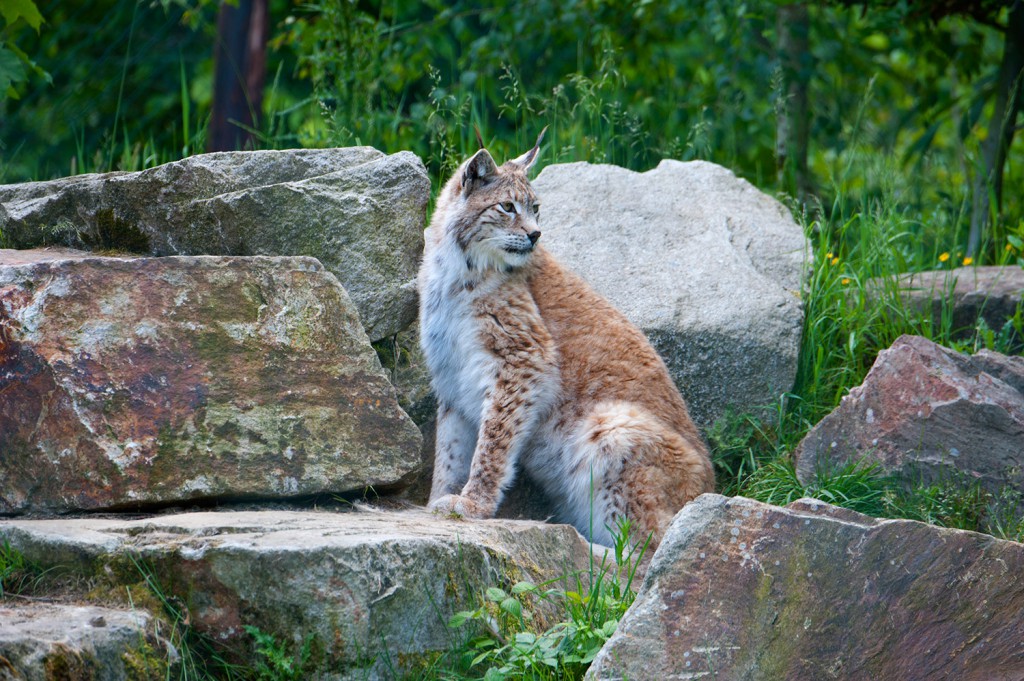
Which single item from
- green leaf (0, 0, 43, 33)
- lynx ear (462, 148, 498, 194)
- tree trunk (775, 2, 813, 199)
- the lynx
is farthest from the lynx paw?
tree trunk (775, 2, 813, 199)

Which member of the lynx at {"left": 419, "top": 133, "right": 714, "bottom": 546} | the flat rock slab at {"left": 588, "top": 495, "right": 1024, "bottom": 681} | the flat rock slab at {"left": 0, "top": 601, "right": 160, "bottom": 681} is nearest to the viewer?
the flat rock slab at {"left": 0, "top": 601, "right": 160, "bottom": 681}

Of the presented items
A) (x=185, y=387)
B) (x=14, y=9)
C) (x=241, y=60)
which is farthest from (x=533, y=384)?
(x=241, y=60)

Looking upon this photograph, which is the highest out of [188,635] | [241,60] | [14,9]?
[14,9]

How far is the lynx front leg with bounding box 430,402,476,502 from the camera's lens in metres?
4.68

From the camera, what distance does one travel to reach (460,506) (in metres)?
4.27

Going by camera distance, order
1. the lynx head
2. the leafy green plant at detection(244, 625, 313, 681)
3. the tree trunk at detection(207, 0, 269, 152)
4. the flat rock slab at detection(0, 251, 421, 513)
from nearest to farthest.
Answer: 1. the leafy green plant at detection(244, 625, 313, 681)
2. the flat rock slab at detection(0, 251, 421, 513)
3. the lynx head
4. the tree trunk at detection(207, 0, 269, 152)

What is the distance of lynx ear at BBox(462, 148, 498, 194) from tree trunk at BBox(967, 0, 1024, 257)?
138 inches

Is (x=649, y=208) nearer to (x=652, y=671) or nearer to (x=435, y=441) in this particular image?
(x=435, y=441)

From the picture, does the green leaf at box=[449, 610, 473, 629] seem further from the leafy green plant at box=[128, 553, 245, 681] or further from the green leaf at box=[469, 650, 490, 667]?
the leafy green plant at box=[128, 553, 245, 681]

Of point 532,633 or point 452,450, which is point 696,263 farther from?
point 532,633

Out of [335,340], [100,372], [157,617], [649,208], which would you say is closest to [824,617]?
[157,617]

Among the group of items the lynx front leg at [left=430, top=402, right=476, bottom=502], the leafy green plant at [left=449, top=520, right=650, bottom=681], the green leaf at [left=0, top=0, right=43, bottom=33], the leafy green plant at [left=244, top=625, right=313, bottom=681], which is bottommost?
the lynx front leg at [left=430, top=402, right=476, bottom=502]

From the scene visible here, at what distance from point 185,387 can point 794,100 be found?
559 centimetres

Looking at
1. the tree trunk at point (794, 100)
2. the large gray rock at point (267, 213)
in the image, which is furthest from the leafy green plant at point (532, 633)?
the tree trunk at point (794, 100)
